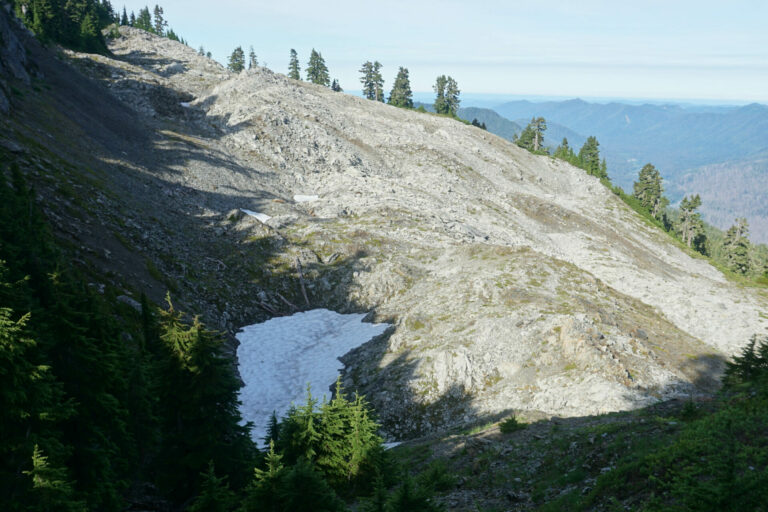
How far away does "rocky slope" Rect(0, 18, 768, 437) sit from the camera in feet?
85.3

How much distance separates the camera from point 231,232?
150 feet

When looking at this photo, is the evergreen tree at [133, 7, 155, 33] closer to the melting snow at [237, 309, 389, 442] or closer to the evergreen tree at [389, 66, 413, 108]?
the evergreen tree at [389, 66, 413, 108]

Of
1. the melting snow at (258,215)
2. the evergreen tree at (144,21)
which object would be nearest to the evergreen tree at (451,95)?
the melting snow at (258,215)

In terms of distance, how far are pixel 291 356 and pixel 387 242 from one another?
1907cm

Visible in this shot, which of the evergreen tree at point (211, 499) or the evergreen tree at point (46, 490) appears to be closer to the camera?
the evergreen tree at point (46, 490)

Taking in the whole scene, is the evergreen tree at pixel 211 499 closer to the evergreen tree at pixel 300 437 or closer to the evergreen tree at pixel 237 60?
the evergreen tree at pixel 300 437

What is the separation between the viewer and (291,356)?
3309 cm

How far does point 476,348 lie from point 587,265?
34643 millimetres

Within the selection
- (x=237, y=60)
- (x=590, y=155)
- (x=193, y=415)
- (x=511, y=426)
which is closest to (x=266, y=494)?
(x=193, y=415)

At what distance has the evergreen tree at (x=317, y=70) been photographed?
130 m

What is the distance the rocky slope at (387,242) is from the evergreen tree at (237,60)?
66463 mm

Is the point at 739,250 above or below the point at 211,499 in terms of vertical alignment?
below

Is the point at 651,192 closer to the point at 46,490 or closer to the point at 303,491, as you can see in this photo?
the point at 303,491

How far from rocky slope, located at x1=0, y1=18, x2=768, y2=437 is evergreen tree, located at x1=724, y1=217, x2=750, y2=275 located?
29901 millimetres
